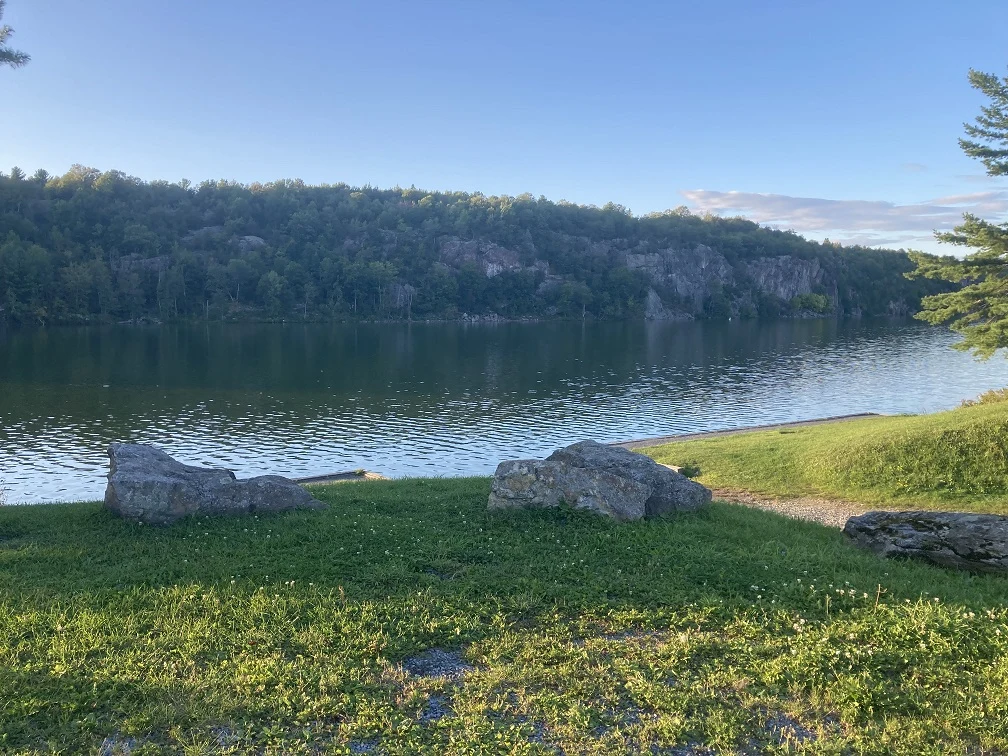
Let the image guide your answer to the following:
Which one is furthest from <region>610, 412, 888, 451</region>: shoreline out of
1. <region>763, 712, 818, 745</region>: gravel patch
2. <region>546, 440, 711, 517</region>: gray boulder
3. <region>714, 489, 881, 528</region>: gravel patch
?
<region>763, 712, 818, 745</region>: gravel patch

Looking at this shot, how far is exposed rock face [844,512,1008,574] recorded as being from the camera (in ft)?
33.4

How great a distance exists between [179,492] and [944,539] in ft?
39.8

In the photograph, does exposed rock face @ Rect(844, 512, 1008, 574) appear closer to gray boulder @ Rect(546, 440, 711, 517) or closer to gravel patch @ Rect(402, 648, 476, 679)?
gray boulder @ Rect(546, 440, 711, 517)

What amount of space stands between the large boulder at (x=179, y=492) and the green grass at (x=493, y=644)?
0.63 m

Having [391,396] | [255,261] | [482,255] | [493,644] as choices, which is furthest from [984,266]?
[482,255]

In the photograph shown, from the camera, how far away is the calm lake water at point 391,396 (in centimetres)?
3353

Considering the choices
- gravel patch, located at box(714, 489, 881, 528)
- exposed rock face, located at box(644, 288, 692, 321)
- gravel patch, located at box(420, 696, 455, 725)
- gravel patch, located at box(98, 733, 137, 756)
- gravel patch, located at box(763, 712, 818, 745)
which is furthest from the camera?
exposed rock face, located at box(644, 288, 692, 321)

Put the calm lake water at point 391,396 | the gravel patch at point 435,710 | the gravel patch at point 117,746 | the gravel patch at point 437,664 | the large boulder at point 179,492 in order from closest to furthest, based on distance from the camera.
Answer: the gravel patch at point 117,746, the gravel patch at point 435,710, the gravel patch at point 437,664, the large boulder at point 179,492, the calm lake water at point 391,396

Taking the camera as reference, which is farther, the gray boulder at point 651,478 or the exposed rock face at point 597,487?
the gray boulder at point 651,478

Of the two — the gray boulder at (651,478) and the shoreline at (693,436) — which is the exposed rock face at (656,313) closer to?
the shoreline at (693,436)

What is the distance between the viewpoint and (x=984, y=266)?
2428 cm

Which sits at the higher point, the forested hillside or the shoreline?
the forested hillside

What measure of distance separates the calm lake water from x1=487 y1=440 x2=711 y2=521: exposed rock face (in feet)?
56.1

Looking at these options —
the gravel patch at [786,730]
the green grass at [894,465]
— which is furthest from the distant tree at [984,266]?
the gravel patch at [786,730]
